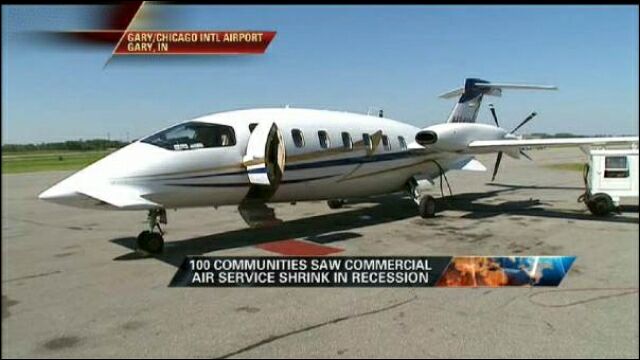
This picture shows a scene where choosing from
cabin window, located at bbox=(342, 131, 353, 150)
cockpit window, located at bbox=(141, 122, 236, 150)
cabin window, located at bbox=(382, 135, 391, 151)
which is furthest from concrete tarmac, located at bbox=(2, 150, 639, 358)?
cabin window, located at bbox=(382, 135, 391, 151)

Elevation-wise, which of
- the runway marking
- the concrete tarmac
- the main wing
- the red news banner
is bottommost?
the concrete tarmac

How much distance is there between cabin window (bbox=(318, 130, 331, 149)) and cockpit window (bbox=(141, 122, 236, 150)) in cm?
245

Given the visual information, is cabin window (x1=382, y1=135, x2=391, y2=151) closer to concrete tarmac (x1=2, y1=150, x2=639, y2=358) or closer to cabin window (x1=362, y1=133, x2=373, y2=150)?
cabin window (x1=362, y1=133, x2=373, y2=150)

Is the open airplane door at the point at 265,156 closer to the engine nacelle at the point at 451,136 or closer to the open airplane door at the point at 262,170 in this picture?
the open airplane door at the point at 262,170

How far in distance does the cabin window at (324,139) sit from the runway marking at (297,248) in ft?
8.90

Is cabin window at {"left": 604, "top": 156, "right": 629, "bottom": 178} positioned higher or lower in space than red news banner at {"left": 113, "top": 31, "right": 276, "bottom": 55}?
lower

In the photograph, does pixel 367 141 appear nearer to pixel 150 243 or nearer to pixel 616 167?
pixel 616 167

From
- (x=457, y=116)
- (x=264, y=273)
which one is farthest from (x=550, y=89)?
(x=264, y=273)

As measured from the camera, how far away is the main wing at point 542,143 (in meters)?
12.9

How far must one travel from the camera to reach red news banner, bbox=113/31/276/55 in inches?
345

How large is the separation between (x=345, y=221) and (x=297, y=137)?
3.14 meters

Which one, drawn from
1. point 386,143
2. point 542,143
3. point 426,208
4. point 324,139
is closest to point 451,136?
point 386,143

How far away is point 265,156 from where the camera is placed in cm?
1019

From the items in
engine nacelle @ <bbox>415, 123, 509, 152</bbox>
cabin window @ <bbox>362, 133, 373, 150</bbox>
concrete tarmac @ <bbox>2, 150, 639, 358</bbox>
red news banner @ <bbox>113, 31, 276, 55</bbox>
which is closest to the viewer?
concrete tarmac @ <bbox>2, 150, 639, 358</bbox>
